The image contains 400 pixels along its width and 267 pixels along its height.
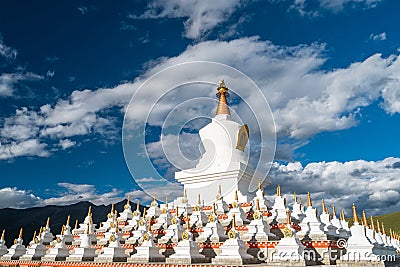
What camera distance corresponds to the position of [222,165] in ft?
65.9

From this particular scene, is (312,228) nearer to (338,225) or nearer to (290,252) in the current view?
(290,252)

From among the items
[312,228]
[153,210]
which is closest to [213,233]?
[312,228]

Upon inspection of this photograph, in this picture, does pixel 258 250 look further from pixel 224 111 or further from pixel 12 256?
pixel 12 256

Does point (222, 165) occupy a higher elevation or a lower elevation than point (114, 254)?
higher

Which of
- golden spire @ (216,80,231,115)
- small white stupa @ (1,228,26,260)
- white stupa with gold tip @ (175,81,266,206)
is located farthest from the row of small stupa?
golden spire @ (216,80,231,115)

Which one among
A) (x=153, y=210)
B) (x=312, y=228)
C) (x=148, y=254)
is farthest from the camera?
(x=153, y=210)

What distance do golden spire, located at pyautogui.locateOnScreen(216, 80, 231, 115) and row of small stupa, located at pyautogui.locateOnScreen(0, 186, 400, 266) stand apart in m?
6.78

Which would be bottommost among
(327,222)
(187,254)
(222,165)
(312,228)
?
(187,254)

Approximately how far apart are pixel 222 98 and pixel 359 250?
15256mm

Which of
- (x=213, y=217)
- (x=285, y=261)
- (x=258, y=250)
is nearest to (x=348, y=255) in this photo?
(x=285, y=261)

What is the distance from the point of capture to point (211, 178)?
19.8 metres

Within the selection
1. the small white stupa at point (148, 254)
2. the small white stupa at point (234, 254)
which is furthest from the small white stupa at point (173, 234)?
the small white stupa at point (234, 254)

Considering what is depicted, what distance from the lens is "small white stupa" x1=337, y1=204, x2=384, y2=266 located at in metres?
9.54

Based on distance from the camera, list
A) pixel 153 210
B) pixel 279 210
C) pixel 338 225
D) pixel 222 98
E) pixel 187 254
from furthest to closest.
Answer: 1. pixel 222 98
2. pixel 153 210
3. pixel 338 225
4. pixel 279 210
5. pixel 187 254
